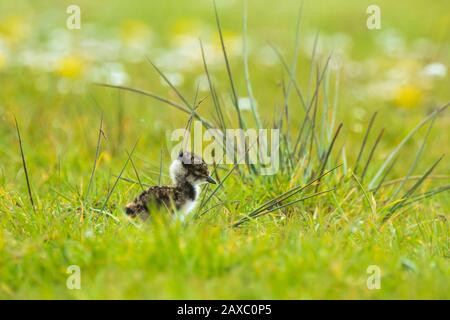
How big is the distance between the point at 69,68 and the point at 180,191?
13.5ft

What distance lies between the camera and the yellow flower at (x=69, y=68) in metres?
8.05

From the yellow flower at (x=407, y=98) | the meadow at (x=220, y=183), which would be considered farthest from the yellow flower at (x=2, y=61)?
the yellow flower at (x=407, y=98)

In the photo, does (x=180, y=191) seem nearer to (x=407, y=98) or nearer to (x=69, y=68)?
(x=69, y=68)

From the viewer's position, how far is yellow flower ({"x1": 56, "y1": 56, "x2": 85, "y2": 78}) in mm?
8055

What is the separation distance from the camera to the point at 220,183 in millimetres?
4004

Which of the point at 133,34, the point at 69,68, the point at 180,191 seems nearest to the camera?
the point at 180,191

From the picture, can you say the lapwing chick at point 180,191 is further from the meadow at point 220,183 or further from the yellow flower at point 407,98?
the yellow flower at point 407,98

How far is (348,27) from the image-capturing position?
1194cm

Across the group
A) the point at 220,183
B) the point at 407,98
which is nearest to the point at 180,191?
the point at 220,183

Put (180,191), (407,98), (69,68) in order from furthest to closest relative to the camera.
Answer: (69,68), (407,98), (180,191)

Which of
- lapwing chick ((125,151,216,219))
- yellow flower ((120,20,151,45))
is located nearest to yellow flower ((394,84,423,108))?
yellow flower ((120,20,151,45))

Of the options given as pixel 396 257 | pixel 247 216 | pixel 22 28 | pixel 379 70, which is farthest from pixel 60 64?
pixel 396 257

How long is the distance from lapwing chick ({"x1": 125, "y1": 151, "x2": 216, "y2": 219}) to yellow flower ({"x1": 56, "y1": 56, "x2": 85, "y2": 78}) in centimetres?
393
